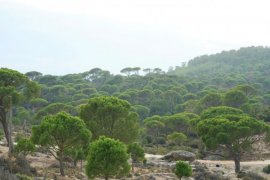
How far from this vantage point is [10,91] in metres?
39.6

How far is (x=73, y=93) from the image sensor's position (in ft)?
378

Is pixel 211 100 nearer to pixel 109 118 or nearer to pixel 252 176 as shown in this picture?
pixel 109 118

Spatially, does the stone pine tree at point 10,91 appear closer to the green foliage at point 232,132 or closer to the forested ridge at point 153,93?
the green foliage at point 232,132

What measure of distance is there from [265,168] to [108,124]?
63.4ft

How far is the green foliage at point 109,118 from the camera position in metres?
43.9

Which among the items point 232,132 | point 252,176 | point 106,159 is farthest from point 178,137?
point 106,159

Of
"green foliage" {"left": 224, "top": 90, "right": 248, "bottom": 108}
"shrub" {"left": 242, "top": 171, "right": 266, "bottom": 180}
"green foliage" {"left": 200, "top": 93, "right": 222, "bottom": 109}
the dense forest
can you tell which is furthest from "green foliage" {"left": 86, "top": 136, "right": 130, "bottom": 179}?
"green foliage" {"left": 200, "top": 93, "right": 222, "bottom": 109}

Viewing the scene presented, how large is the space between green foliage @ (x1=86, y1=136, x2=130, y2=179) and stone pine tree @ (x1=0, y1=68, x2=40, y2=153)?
45.5 feet

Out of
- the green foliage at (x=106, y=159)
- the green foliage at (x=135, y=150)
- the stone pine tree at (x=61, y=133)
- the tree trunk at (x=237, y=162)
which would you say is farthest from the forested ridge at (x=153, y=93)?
the green foliage at (x=106, y=159)

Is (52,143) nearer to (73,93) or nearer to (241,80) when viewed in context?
(73,93)

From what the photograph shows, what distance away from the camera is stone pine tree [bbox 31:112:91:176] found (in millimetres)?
32188

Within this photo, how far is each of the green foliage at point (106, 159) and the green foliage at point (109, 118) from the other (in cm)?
1513

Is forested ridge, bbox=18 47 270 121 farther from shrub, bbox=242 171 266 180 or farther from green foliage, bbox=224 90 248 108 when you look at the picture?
shrub, bbox=242 171 266 180

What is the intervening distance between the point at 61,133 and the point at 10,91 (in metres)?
10.6
